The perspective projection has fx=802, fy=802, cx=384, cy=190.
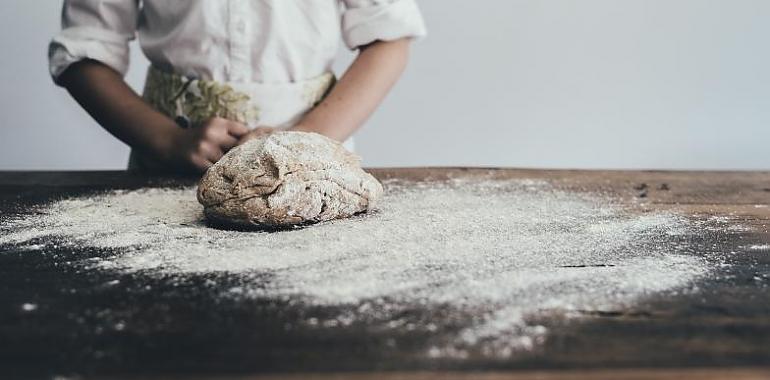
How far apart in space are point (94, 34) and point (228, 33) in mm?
223

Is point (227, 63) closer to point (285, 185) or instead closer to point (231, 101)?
point (231, 101)

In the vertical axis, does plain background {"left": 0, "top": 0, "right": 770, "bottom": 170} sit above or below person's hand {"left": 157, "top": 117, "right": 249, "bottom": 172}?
above

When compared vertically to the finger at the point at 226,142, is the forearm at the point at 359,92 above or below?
above

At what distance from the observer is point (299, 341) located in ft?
1.68

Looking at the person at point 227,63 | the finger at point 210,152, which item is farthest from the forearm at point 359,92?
the finger at point 210,152

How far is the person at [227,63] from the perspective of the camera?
1.22 metres

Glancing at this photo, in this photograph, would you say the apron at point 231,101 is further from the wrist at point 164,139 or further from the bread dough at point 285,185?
the bread dough at point 285,185

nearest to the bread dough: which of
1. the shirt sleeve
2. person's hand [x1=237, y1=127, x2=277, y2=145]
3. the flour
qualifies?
the flour

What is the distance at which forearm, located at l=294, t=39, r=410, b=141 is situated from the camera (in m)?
1.18

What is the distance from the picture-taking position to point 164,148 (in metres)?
1.14

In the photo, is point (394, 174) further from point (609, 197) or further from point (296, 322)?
point (296, 322)

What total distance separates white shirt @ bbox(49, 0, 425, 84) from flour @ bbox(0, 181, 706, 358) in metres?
0.30

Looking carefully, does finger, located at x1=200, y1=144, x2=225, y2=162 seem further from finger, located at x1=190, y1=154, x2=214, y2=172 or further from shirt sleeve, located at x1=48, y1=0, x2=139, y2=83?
shirt sleeve, located at x1=48, y1=0, x2=139, y2=83

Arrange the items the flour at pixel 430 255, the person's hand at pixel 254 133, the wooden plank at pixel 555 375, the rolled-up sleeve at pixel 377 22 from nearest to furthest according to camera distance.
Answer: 1. the wooden plank at pixel 555 375
2. the flour at pixel 430 255
3. the person's hand at pixel 254 133
4. the rolled-up sleeve at pixel 377 22
